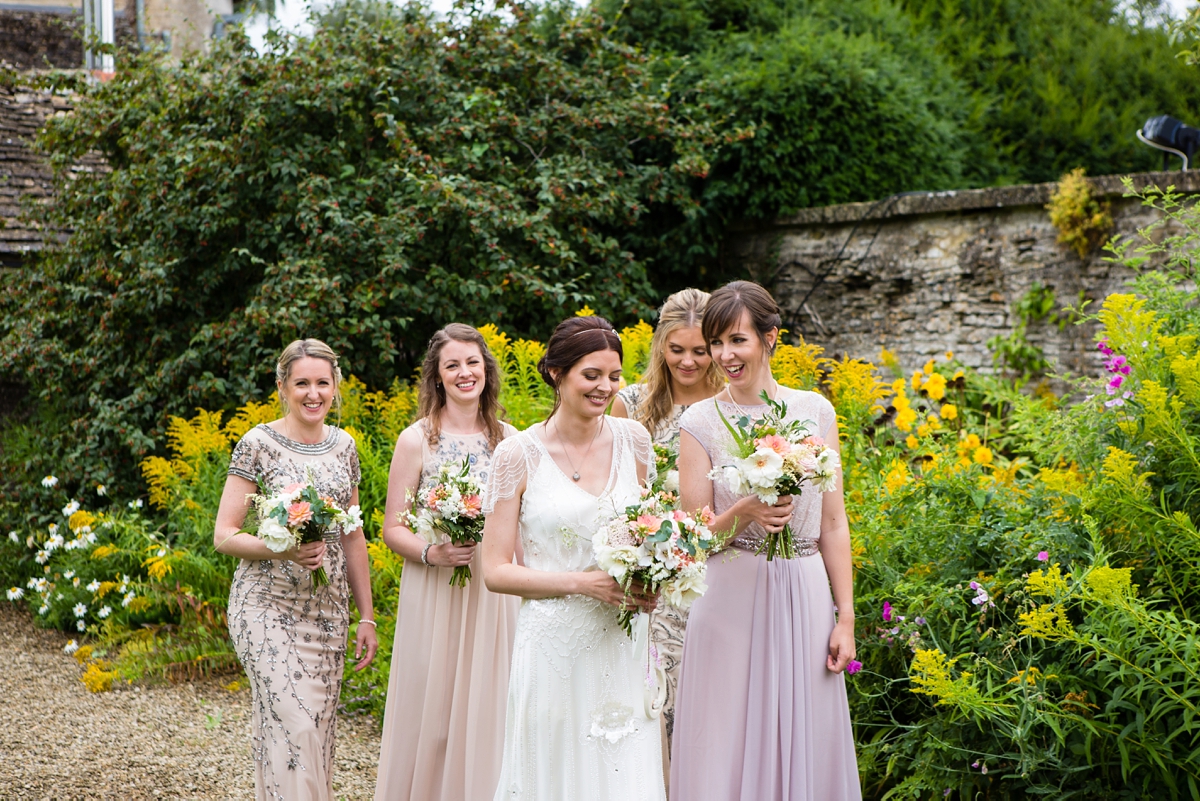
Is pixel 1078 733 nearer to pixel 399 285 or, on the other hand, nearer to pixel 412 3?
pixel 399 285

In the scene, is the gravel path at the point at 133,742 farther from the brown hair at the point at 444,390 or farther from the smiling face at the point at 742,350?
the smiling face at the point at 742,350

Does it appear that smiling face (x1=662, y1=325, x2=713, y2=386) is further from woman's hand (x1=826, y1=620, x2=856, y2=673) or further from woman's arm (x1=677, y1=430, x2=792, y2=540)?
woman's hand (x1=826, y1=620, x2=856, y2=673)

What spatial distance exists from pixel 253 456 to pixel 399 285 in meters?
4.74

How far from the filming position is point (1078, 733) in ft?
11.9

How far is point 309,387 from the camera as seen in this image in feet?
13.7

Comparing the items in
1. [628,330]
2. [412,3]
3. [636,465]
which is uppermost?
[412,3]

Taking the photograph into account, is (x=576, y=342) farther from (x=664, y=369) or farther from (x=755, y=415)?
(x=664, y=369)

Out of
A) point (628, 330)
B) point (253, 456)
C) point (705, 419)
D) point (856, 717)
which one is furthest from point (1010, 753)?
point (628, 330)

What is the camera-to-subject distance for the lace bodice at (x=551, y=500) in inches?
126

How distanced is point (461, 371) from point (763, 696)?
6.02 feet

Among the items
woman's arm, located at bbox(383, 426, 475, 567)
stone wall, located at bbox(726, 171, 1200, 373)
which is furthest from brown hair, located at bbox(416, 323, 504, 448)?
stone wall, located at bbox(726, 171, 1200, 373)

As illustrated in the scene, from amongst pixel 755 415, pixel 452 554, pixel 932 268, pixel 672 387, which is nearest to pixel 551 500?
pixel 755 415

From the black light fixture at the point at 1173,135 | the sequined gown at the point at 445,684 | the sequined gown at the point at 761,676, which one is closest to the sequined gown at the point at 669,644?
the sequined gown at the point at 761,676

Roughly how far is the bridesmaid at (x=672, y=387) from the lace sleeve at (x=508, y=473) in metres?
1.10
